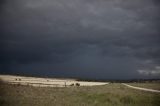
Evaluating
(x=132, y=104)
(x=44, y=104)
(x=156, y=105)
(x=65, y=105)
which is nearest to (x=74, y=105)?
(x=65, y=105)

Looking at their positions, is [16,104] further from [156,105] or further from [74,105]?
[156,105]

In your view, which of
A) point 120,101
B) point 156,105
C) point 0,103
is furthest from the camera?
point 120,101

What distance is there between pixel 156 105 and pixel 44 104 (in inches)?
523

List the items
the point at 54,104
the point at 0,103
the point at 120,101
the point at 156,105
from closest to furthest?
the point at 0,103 → the point at 54,104 → the point at 156,105 → the point at 120,101

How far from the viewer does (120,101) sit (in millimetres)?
32594

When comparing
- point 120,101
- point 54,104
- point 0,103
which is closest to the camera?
point 0,103

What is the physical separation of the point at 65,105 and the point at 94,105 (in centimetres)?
334

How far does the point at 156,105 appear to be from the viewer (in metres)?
30.6

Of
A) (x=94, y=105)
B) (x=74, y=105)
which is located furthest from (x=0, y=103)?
(x=94, y=105)

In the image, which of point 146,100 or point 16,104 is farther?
point 146,100

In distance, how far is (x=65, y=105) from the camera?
26.5 m

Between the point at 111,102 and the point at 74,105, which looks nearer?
the point at 74,105

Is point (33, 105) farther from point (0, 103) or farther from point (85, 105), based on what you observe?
point (85, 105)

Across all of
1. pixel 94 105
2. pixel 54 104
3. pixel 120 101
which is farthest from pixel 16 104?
pixel 120 101
